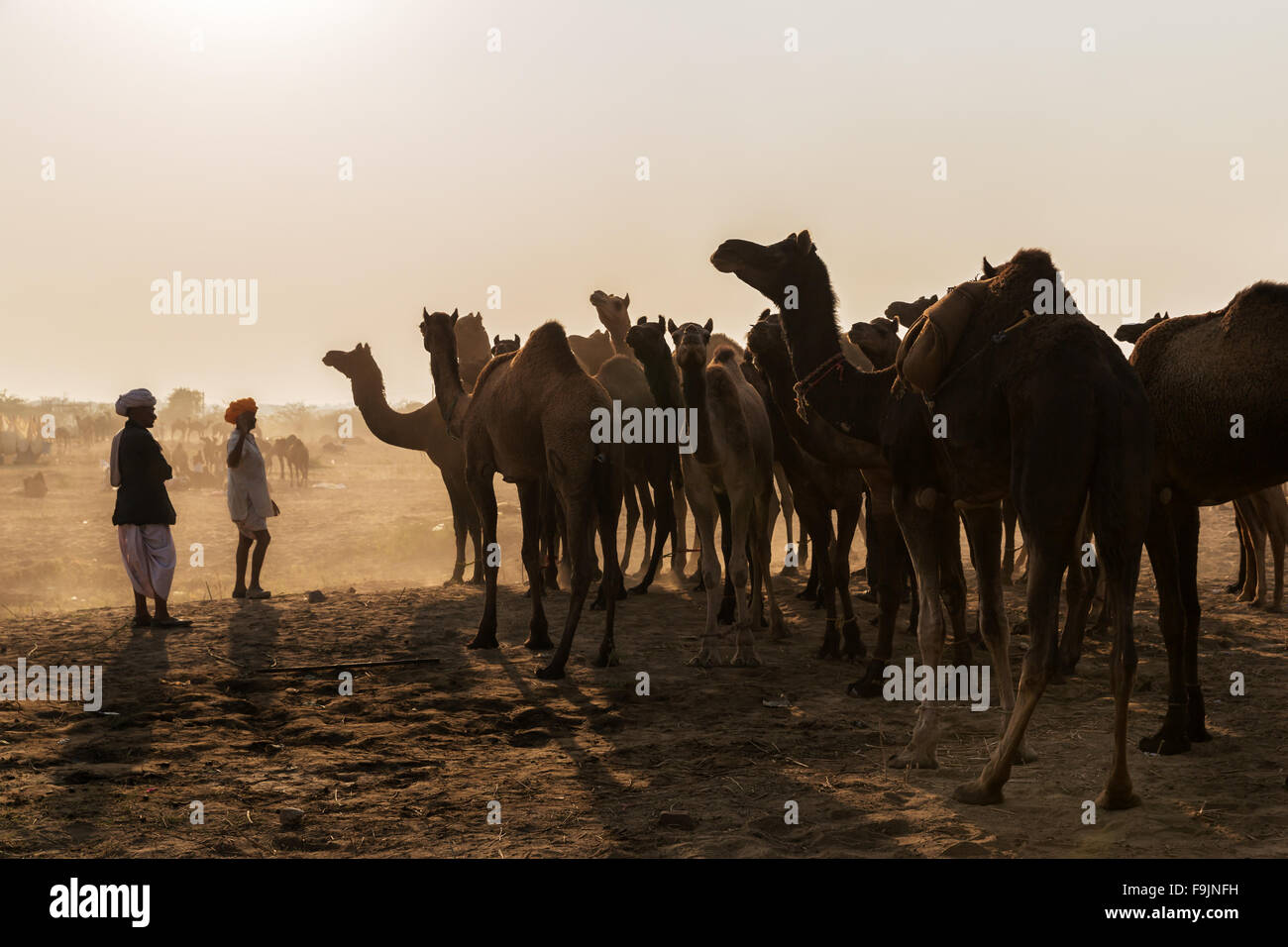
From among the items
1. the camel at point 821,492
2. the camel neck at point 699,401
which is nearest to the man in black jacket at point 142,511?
the camel neck at point 699,401

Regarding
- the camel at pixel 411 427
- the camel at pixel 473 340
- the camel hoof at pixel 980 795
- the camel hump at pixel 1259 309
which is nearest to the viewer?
the camel hoof at pixel 980 795

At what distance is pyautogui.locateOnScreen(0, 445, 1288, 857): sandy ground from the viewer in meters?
5.27

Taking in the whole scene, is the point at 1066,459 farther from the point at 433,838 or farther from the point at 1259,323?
the point at 433,838

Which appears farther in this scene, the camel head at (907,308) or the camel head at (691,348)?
the camel head at (907,308)

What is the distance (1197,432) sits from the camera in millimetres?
6383

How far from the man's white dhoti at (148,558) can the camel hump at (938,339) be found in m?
8.57

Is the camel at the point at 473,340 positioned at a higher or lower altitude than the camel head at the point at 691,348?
higher

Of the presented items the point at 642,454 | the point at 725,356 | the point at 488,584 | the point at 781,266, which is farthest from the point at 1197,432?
the point at 642,454

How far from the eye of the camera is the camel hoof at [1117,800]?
17.7 feet

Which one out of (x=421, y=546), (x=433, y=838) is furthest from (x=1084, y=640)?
(x=421, y=546)

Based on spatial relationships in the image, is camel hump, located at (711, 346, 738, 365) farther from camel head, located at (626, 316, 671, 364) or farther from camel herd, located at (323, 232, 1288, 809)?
camel head, located at (626, 316, 671, 364)

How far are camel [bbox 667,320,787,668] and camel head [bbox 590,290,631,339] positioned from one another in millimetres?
6051

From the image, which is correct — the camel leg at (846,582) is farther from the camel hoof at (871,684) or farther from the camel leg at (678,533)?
the camel leg at (678,533)
